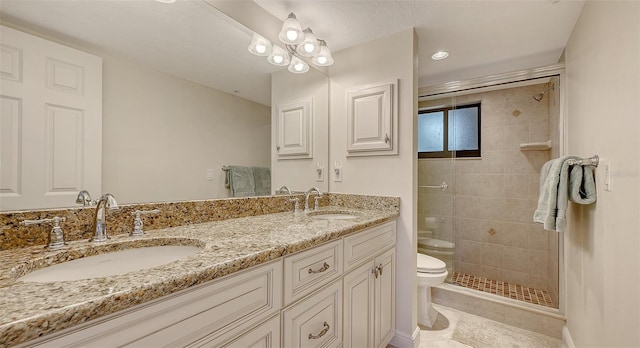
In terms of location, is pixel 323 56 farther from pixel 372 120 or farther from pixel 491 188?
pixel 491 188

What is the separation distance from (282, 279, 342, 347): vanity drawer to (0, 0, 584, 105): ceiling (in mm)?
1143

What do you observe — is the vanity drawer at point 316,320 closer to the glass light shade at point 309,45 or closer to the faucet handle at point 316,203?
the faucet handle at point 316,203

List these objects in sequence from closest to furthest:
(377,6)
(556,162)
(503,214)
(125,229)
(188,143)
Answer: (125,229) → (188,143) → (556,162) → (377,6) → (503,214)

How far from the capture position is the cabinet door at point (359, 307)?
1.25 m

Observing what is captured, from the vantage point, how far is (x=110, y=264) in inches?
33.7

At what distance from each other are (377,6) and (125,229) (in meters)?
1.69

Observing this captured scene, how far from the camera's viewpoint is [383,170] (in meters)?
1.84

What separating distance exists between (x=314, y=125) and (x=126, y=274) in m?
1.60

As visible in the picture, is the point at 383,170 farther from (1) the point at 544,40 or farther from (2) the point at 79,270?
(2) the point at 79,270

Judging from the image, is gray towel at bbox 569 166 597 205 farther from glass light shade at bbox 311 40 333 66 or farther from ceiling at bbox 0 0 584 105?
glass light shade at bbox 311 40 333 66

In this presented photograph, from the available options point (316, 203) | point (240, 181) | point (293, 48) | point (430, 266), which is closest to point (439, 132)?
point (430, 266)

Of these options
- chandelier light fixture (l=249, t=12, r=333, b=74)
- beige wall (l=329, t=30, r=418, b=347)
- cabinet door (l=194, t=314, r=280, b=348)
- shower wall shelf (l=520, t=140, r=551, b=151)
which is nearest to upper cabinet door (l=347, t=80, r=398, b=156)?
beige wall (l=329, t=30, r=418, b=347)

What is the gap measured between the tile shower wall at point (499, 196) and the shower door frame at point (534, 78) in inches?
6.4

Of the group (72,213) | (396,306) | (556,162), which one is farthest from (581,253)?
(72,213)
